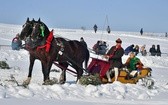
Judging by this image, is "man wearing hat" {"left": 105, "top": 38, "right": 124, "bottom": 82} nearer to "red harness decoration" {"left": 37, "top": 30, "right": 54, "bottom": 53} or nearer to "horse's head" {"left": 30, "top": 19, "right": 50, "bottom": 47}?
"red harness decoration" {"left": 37, "top": 30, "right": 54, "bottom": 53}

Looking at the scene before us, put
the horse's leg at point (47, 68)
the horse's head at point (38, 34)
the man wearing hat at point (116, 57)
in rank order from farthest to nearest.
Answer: the man wearing hat at point (116, 57), the horse's leg at point (47, 68), the horse's head at point (38, 34)

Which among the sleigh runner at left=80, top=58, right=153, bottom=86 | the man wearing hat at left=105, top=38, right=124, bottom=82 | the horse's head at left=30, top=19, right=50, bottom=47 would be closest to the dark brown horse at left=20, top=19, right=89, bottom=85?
the horse's head at left=30, top=19, right=50, bottom=47

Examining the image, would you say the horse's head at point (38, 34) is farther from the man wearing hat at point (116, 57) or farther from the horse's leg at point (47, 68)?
the man wearing hat at point (116, 57)

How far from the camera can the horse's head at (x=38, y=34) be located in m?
14.2

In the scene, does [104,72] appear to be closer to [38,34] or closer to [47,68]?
[47,68]

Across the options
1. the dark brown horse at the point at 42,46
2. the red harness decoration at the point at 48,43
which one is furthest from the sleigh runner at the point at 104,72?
the red harness decoration at the point at 48,43

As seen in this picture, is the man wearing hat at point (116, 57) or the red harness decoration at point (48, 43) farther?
the man wearing hat at point (116, 57)

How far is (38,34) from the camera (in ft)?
47.2

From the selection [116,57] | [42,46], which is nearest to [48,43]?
[42,46]

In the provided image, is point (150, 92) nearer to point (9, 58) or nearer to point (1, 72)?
point (1, 72)

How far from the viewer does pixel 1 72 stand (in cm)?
1831

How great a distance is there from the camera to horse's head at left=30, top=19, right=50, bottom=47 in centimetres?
1425

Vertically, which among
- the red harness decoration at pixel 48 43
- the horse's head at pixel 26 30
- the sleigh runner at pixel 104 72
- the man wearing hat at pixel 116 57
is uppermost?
the horse's head at pixel 26 30

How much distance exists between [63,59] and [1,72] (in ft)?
13.2
